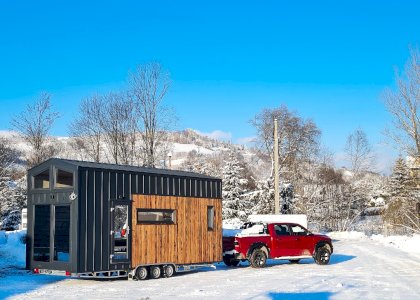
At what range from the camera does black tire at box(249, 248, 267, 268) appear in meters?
21.2

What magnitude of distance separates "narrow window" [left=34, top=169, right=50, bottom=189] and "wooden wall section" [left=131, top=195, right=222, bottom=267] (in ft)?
8.86

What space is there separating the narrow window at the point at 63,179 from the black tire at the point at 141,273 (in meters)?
3.41

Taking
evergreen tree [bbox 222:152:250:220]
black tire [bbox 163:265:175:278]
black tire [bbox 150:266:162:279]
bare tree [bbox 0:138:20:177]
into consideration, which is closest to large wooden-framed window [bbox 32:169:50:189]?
black tire [bbox 150:266:162:279]

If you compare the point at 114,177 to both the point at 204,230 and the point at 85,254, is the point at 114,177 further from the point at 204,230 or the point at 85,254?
the point at 204,230

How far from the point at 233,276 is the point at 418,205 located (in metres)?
20.3

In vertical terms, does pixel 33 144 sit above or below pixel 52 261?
above

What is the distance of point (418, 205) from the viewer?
3481 cm

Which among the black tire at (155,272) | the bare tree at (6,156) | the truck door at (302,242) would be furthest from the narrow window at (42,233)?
the bare tree at (6,156)

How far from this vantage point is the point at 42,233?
57.6 feet

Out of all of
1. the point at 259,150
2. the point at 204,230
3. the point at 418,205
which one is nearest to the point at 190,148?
the point at 259,150

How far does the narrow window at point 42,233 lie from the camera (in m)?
17.3

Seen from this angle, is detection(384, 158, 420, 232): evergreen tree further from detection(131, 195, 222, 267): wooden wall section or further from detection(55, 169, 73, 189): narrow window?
detection(55, 169, 73, 189): narrow window

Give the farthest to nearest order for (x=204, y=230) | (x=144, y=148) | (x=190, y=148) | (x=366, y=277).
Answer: (x=190, y=148) → (x=144, y=148) → (x=204, y=230) → (x=366, y=277)

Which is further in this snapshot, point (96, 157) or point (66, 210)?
point (96, 157)
